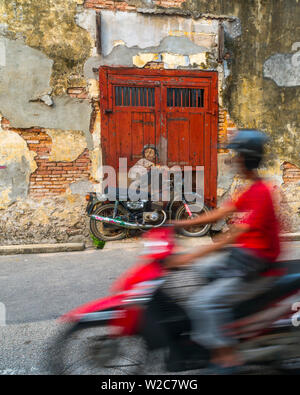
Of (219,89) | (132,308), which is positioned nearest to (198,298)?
(132,308)

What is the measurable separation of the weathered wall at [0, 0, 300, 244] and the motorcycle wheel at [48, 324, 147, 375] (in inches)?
176

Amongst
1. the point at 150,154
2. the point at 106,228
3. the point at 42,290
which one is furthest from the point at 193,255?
the point at 150,154

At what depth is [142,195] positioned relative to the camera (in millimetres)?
6469

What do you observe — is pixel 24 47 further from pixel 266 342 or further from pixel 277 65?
pixel 266 342

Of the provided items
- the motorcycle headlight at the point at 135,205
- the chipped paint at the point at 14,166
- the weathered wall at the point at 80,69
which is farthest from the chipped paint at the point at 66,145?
the motorcycle headlight at the point at 135,205

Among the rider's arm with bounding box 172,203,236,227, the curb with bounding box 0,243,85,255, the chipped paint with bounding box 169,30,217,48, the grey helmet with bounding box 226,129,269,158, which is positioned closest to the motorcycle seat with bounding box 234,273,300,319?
the rider's arm with bounding box 172,203,236,227

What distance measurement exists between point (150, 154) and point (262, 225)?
4.70 meters

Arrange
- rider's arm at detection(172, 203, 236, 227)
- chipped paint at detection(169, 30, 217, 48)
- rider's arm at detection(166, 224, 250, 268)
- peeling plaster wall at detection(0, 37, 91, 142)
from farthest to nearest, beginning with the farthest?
chipped paint at detection(169, 30, 217, 48), peeling plaster wall at detection(0, 37, 91, 142), rider's arm at detection(172, 203, 236, 227), rider's arm at detection(166, 224, 250, 268)

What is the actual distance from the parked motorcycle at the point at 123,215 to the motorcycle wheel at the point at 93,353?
4.09m

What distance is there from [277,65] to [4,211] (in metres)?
6.45

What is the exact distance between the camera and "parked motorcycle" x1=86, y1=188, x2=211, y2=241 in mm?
6309

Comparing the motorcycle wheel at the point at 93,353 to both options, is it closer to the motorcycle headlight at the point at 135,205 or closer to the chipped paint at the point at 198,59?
the motorcycle headlight at the point at 135,205

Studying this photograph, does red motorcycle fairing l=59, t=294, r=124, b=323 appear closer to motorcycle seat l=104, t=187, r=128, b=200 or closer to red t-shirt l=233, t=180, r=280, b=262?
red t-shirt l=233, t=180, r=280, b=262

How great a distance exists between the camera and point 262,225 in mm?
2135
